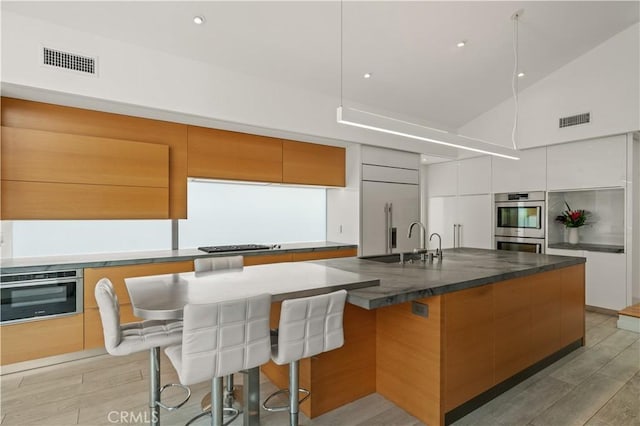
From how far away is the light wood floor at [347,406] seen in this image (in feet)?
6.97

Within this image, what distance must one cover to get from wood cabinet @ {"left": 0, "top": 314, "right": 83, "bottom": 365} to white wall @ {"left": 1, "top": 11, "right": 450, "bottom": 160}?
192cm

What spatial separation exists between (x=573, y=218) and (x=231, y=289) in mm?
5205

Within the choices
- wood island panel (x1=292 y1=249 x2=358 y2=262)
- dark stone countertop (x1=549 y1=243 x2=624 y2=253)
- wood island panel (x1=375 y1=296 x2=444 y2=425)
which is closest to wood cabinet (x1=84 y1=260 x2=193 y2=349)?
wood island panel (x1=292 y1=249 x2=358 y2=262)

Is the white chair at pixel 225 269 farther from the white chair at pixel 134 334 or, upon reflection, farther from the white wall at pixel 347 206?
the white wall at pixel 347 206

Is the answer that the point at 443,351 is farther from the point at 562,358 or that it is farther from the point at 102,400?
the point at 102,400

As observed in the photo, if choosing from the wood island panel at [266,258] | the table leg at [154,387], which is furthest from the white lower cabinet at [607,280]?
the table leg at [154,387]

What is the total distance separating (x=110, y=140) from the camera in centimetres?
312

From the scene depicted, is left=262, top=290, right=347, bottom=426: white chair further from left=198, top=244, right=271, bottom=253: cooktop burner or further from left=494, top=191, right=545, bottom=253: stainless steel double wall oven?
left=494, top=191, right=545, bottom=253: stainless steel double wall oven

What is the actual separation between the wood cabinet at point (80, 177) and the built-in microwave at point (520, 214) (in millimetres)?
4968

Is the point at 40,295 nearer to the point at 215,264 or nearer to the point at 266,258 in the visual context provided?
the point at 215,264

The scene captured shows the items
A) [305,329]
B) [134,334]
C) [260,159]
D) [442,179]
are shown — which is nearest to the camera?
[305,329]

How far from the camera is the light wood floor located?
6.97ft

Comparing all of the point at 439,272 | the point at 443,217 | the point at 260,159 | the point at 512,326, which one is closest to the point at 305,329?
the point at 439,272

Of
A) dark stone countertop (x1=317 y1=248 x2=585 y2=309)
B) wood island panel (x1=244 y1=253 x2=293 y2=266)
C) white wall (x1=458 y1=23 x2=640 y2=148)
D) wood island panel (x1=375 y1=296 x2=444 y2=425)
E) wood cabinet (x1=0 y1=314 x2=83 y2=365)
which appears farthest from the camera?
white wall (x1=458 y1=23 x2=640 y2=148)
